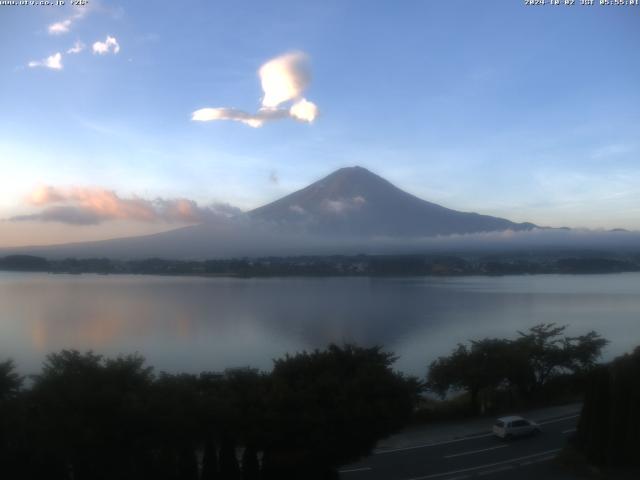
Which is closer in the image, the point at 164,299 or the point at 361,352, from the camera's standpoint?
the point at 361,352

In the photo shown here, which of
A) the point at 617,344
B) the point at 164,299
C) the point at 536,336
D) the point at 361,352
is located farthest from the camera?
the point at 164,299

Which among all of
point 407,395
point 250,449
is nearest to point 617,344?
point 407,395

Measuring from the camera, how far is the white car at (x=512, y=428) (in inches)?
256

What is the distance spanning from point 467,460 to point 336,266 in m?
32.5

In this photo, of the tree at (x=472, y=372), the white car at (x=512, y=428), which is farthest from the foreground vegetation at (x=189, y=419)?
the tree at (x=472, y=372)

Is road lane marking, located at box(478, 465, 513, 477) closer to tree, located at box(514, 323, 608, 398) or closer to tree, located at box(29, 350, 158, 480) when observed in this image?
tree, located at box(29, 350, 158, 480)

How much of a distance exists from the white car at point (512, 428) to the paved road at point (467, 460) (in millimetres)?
73

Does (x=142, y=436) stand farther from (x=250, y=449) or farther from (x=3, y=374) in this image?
(x=3, y=374)

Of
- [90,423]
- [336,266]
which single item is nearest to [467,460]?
[90,423]

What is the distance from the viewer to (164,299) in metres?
22.6

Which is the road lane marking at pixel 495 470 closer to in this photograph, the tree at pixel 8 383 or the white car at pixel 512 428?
the white car at pixel 512 428

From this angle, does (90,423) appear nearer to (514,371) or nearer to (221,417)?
(221,417)

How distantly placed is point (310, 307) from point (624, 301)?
48.0 feet

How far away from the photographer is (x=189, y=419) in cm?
404
